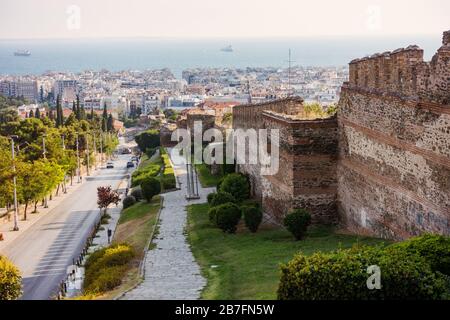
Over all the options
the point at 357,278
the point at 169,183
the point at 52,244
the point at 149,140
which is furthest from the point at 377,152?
the point at 149,140

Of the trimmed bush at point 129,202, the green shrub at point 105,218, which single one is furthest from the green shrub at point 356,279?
the trimmed bush at point 129,202

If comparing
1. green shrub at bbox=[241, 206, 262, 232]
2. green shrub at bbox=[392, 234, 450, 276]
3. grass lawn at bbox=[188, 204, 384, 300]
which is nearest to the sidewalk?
grass lawn at bbox=[188, 204, 384, 300]

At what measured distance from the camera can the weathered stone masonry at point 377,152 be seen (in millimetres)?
12797

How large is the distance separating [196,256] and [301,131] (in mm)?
4134

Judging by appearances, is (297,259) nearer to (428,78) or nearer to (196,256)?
(428,78)

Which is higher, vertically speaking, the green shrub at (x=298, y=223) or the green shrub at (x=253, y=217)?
the green shrub at (x=298, y=223)

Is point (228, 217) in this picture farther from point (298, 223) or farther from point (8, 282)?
point (8, 282)

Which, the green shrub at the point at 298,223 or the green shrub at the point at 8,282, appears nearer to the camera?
the green shrub at the point at 8,282

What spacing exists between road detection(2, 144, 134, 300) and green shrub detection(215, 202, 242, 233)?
456cm

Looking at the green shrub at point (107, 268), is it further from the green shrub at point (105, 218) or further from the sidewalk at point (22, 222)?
the green shrub at point (105, 218)

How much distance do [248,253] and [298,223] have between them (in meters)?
1.67

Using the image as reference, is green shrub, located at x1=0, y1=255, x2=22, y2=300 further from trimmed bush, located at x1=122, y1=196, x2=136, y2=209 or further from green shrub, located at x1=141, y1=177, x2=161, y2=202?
trimmed bush, located at x1=122, y1=196, x2=136, y2=209

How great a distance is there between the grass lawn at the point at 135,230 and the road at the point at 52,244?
1504 millimetres

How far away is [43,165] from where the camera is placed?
34.8 meters
